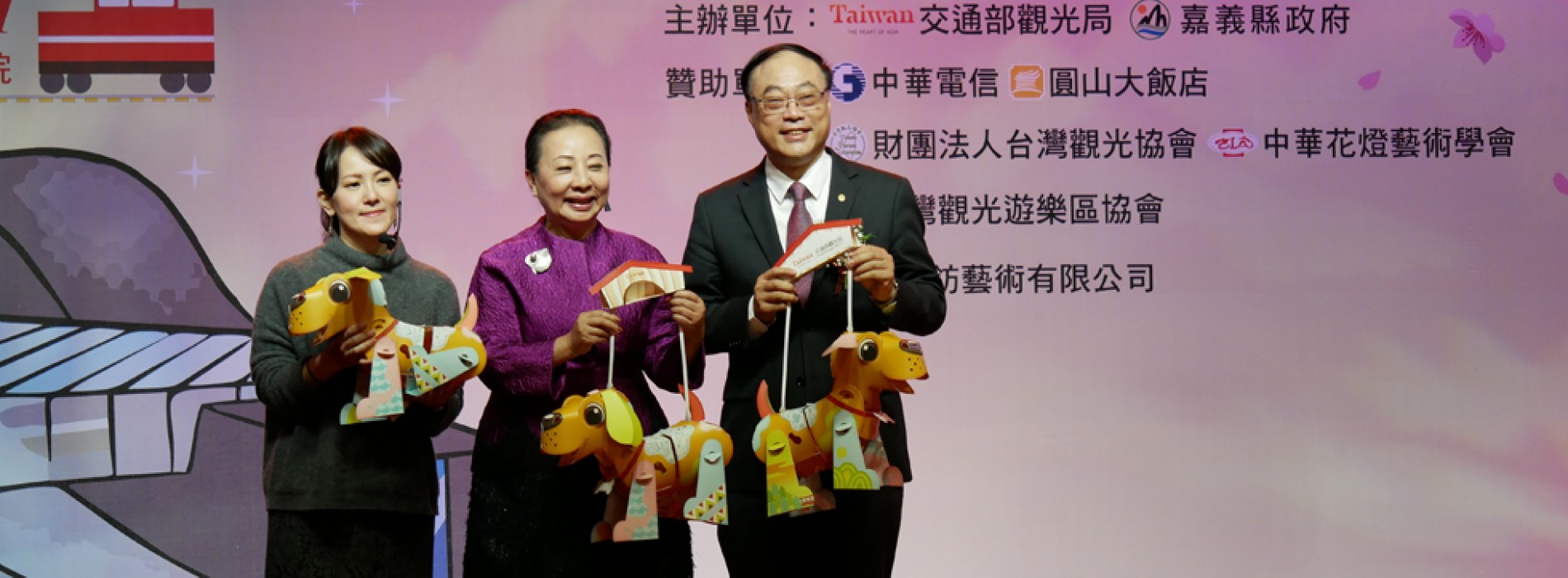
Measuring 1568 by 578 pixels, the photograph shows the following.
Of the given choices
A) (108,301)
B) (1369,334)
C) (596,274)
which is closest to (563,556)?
(596,274)

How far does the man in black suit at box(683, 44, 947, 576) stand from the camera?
248 centimetres

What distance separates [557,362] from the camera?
244cm

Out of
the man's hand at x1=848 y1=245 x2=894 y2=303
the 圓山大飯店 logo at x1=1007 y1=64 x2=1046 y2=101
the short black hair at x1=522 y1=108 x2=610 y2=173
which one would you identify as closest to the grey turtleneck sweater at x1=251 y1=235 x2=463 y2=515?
the short black hair at x1=522 y1=108 x2=610 y2=173

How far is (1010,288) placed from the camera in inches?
143

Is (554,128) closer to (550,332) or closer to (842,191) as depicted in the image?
(550,332)

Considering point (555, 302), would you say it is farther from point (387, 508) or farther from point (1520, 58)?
point (1520, 58)

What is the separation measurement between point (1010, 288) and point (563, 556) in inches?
62.6

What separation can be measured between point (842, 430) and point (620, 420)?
369 mm

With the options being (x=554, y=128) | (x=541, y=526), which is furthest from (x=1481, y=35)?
(x=541, y=526)

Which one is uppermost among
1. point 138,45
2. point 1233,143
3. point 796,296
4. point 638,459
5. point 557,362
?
point 138,45

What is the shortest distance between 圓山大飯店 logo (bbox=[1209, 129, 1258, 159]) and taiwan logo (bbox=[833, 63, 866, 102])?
927 mm

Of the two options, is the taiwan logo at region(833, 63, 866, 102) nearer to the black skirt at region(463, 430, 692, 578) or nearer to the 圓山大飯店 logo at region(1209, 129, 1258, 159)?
the 圓山大飯店 logo at region(1209, 129, 1258, 159)

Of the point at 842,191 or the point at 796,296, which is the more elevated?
the point at 842,191

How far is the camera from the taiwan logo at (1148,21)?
366 centimetres
